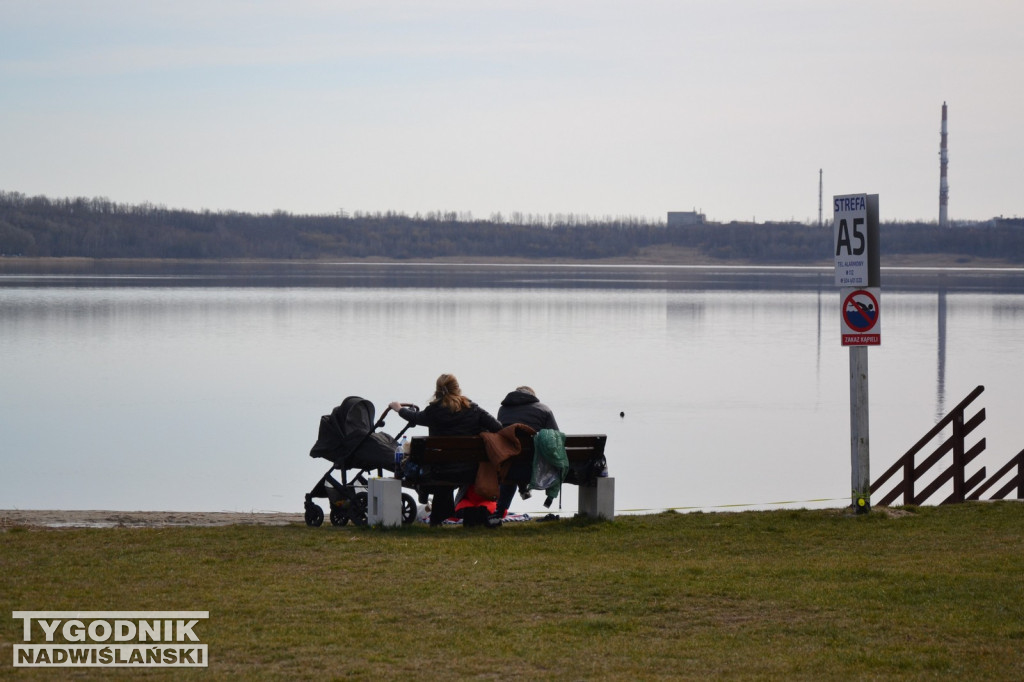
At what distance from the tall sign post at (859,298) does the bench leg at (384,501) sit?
385 cm

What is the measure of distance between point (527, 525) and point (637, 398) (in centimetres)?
1582

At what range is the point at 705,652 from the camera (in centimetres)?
638

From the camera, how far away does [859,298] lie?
1109cm

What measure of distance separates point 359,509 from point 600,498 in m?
2.02

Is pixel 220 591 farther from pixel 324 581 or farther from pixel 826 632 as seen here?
pixel 826 632

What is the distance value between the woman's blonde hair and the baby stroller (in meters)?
0.67

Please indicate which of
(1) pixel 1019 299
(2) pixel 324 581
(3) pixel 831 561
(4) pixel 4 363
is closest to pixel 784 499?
(3) pixel 831 561

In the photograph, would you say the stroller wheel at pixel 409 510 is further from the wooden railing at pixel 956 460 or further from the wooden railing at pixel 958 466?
the wooden railing at pixel 958 466

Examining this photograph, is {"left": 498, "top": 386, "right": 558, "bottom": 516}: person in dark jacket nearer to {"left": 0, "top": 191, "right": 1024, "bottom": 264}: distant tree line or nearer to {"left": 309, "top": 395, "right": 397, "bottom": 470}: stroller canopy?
{"left": 309, "top": 395, "right": 397, "bottom": 470}: stroller canopy

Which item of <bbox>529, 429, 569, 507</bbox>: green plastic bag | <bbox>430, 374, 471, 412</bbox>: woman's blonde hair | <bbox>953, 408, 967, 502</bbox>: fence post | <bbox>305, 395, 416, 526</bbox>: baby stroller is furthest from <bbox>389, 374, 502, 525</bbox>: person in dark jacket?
<bbox>953, 408, 967, 502</bbox>: fence post

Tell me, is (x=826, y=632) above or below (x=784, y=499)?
above

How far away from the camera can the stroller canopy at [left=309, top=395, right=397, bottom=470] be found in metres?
11.1

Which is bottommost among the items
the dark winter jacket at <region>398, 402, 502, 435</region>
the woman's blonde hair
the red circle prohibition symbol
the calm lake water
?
the calm lake water

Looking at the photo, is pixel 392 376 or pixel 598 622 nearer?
pixel 598 622
